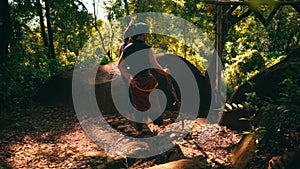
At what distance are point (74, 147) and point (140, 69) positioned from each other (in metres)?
2.06

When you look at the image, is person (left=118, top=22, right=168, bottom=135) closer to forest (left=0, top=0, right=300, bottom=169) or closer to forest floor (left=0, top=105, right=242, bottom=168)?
forest floor (left=0, top=105, right=242, bottom=168)

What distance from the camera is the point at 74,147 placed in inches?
252

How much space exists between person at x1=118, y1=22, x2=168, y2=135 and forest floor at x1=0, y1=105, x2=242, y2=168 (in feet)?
2.31

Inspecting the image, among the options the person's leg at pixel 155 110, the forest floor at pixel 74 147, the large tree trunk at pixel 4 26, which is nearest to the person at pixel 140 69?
the person's leg at pixel 155 110

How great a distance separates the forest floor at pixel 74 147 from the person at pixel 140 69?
2.31ft

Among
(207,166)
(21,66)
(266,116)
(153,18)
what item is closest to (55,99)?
(21,66)

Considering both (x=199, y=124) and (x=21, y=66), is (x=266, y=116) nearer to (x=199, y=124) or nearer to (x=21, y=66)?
(x=199, y=124)

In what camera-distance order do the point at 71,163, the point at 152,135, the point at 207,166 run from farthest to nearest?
1. the point at 152,135
2. the point at 71,163
3. the point at 207,166

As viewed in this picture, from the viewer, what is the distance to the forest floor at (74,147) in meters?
5.23

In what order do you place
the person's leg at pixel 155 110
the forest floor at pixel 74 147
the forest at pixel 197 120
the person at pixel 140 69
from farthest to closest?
the person's leg at pixel 155 110, the person at pixel 140 69, the forest floor at pixel 74 147, the forest at pixel 197 120

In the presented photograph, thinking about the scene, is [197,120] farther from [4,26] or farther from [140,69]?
Result: [4,26]

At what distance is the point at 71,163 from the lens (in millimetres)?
5441

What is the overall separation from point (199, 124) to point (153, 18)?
82.9 ft

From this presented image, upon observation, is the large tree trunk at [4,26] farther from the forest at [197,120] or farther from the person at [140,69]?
the person at [140,69]
